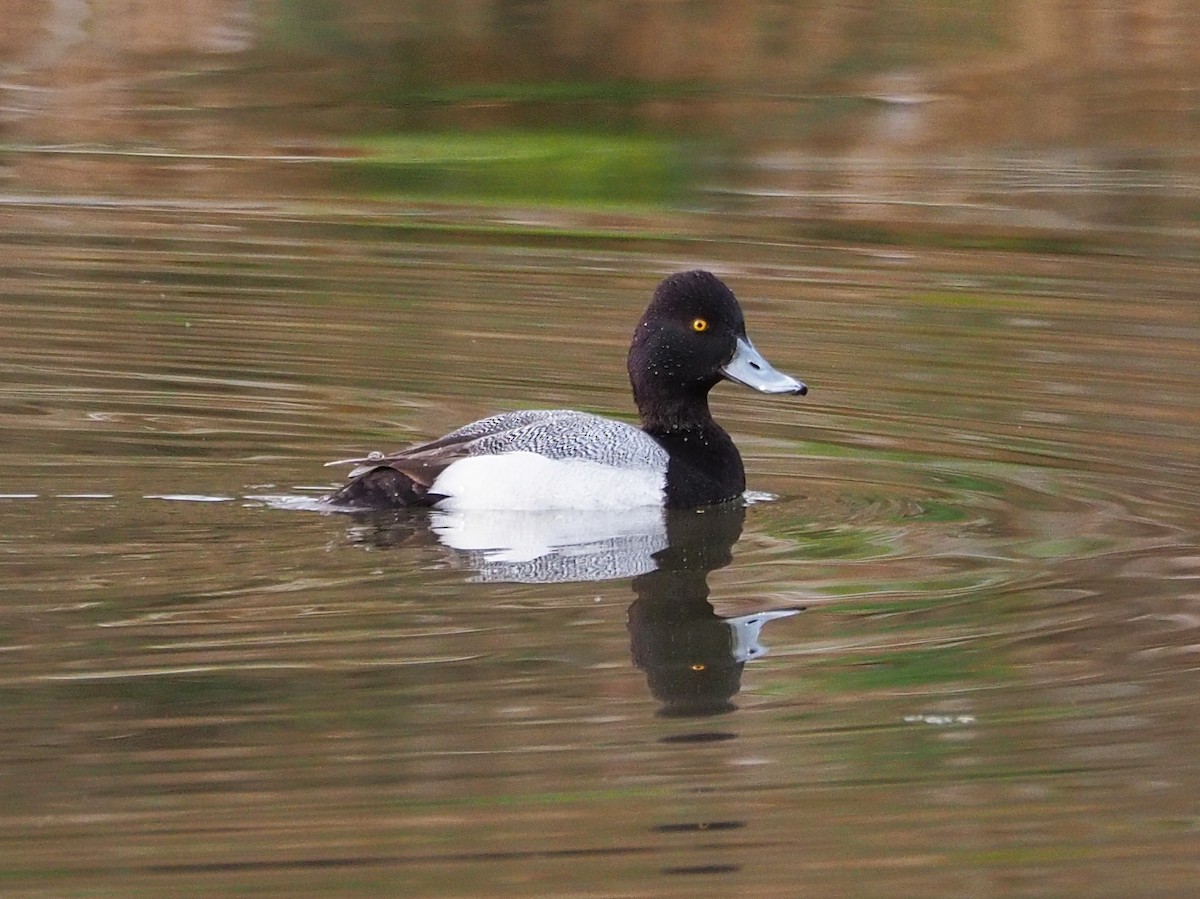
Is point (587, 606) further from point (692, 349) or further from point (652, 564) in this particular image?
point (692, 349)

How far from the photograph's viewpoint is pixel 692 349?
9.14 meters

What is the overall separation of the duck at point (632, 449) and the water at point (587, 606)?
8.6 inches

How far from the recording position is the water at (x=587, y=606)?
5.18 meters

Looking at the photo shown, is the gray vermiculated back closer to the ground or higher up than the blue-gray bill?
Result: closer to the ground

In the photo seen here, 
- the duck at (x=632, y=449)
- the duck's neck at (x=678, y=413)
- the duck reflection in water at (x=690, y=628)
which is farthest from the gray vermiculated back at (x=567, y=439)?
the duck reflection in water at (x=690, y=628)

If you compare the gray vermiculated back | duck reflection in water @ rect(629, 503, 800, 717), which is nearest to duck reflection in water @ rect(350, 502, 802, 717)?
duck reflection in water @ rect(629, 503, 800, 717)

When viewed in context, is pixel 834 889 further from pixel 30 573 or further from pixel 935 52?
pixel 935 52

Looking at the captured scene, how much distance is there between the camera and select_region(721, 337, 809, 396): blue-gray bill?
9134 mm

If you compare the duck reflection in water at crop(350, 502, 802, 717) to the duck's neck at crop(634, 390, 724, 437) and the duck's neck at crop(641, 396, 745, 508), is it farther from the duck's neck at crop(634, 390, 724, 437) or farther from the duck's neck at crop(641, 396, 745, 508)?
the duck's neck at crop(634, 390, 724, 437)

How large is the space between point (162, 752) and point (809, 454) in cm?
457

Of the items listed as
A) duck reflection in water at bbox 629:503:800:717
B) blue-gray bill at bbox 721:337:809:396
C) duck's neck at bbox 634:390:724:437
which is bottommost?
duck reflection in water at bbox 629:503:800:717

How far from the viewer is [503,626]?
6852 millimetres

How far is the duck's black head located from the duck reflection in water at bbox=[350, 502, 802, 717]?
0.59 meters

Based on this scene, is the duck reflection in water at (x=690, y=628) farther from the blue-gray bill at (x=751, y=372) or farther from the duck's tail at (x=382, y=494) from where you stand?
the duck's tail at (x=382, y=494)
